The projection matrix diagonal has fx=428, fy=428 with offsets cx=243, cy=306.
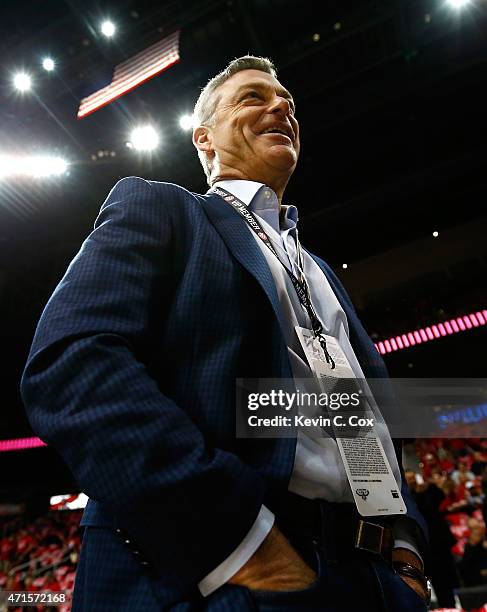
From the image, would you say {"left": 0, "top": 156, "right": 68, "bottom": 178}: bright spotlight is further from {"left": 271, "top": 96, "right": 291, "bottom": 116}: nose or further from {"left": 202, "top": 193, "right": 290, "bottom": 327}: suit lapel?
{"left": 202, "top": 193, "right": 290, "bottom": 327}: suit lapel

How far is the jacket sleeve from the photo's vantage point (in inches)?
20.6

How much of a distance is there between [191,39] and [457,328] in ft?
17.4

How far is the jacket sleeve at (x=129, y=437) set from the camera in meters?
0.52

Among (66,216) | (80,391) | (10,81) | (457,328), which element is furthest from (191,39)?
(80,391)

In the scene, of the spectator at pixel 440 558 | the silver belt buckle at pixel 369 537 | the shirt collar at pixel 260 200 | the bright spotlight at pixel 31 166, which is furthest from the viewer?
the bright spotlight at pixel 31 166

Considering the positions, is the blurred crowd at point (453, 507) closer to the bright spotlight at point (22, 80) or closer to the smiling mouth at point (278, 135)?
the smiling mouth at point (278, 135)

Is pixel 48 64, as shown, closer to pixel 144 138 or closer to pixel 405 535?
pixel 144 138

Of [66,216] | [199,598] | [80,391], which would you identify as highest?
[66,216]

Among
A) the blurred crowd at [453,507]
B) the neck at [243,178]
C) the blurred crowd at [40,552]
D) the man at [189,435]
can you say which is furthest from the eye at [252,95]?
the blurred crowd at [40,552]

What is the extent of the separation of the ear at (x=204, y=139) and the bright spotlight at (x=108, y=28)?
4.90 metres

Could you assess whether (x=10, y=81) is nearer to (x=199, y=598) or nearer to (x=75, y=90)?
(x=75, y=90)

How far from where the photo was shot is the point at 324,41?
550cm

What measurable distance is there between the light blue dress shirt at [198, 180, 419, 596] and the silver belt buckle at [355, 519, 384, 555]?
5cm

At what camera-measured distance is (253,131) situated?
1355mm
